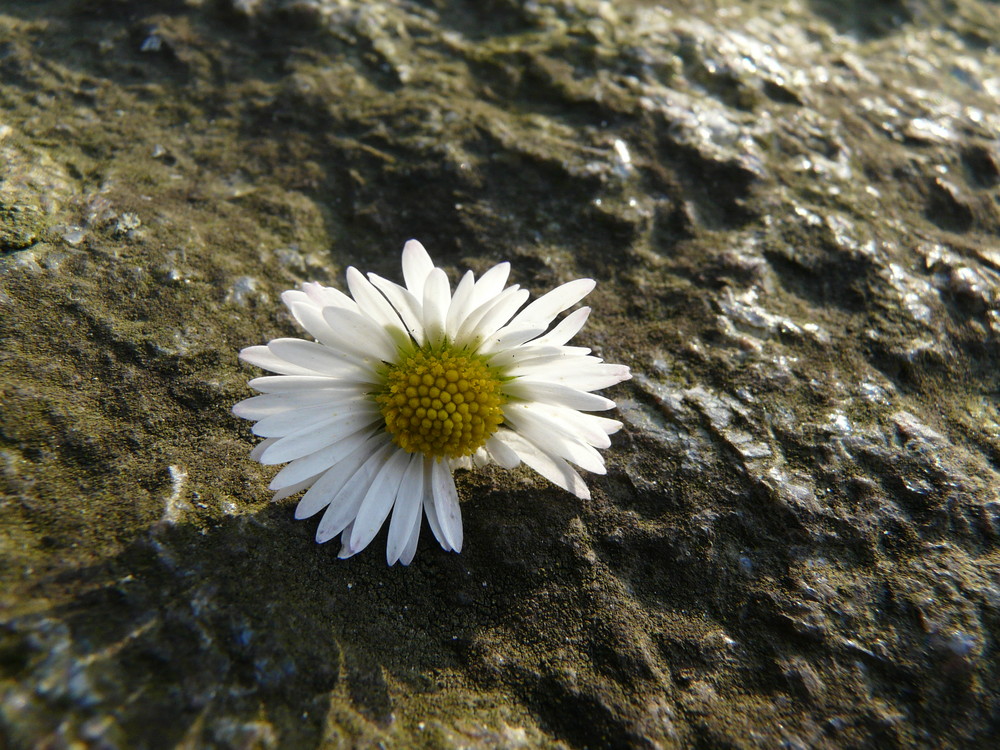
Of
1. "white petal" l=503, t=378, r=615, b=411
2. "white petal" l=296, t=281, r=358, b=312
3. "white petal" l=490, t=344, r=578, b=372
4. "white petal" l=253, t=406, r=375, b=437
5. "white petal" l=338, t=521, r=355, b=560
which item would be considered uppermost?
"white petal" l=296, t=281, r=358, b=312

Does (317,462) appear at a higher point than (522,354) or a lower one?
lower

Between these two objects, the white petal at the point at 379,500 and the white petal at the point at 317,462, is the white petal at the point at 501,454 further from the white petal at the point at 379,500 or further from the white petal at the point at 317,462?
the white petal at the point at 317,462

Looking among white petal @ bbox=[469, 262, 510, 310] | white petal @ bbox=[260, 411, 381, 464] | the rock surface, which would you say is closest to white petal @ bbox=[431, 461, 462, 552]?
the rock surface

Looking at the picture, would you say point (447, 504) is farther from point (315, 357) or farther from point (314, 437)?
point (315, 357)

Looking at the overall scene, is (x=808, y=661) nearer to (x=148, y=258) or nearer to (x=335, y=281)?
(x=335, y=281)

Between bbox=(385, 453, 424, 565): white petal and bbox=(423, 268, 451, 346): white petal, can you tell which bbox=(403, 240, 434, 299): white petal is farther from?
bbox=(385, 453, 424, 565): white petal

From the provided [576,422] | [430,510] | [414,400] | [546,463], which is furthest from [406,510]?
[576,422]
